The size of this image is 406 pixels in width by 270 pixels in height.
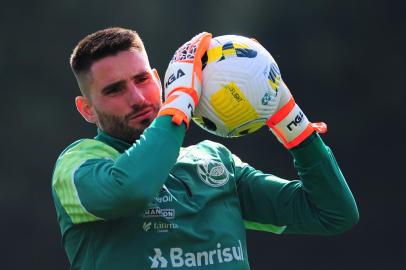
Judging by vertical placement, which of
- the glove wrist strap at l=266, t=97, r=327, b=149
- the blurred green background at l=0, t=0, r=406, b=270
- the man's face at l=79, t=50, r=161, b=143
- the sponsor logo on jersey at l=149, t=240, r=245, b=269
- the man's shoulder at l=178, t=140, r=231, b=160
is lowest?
the blurred green background at l=0, t=0, r=406, b=270

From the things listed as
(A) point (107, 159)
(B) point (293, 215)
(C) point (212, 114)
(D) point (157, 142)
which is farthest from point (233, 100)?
(B) point (293, 215)

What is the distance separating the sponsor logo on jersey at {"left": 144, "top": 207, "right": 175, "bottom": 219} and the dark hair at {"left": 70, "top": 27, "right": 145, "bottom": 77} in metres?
0.54

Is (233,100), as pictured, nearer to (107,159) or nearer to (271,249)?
(107,159)

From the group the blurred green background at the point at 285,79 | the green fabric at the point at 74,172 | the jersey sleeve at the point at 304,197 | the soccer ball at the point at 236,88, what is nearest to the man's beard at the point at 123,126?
the green fabric at the point at 74,172

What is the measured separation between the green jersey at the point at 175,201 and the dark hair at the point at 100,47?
261mm

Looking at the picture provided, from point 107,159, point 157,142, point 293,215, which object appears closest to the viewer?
point 157,142

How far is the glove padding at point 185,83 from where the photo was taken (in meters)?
2.23

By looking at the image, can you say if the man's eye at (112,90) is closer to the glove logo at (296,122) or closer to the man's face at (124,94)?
the man's face at (124,94)

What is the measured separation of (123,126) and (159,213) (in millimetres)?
332

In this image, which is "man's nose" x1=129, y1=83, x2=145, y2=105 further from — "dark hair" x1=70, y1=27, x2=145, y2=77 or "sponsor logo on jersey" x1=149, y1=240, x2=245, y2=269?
"sponsor logo on jersey" x1=149, y1=240, x2=245, y2=269

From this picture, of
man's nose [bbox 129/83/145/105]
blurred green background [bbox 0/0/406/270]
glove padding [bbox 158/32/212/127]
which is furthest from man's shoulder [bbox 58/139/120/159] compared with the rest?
blurred green background [bbox 0/0/406/270]

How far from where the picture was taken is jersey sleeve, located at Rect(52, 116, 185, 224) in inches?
84.0

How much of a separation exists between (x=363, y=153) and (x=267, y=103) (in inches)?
128

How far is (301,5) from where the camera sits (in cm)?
536
